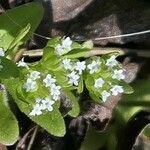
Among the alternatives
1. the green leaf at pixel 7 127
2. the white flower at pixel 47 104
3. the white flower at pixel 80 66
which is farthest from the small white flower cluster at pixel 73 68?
the green leaf at pixel 7 127

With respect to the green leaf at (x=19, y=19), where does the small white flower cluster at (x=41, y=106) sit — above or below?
below

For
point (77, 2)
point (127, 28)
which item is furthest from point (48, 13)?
point (127, 28)

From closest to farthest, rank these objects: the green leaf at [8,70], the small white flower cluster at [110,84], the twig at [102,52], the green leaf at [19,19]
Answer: the green leaf at [8,70] → the small white flower cluster at [110,84] → the green leaf at [19,19] → the twig at [102,52]

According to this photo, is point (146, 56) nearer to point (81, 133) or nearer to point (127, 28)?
point (127, 28)

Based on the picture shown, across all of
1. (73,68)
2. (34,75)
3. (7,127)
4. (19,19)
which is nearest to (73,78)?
(73,68)

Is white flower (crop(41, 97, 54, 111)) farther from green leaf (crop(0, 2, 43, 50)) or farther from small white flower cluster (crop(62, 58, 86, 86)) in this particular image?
green leaf (crop(0, 2, 43, 50))

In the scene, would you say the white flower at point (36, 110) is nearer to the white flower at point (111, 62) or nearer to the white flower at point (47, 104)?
the white flower at point (47, 104)

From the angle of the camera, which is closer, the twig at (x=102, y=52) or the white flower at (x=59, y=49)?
the white flower at (x=59, y=49)
